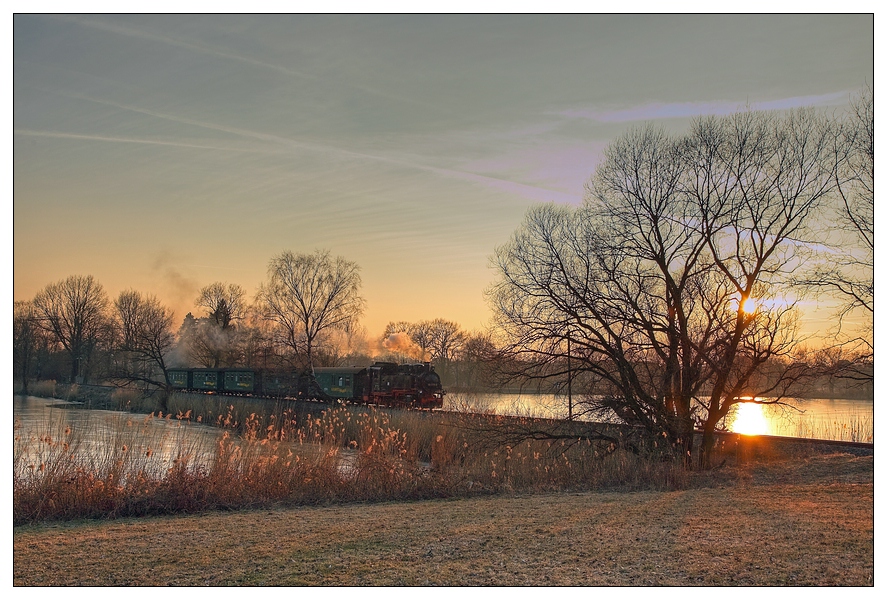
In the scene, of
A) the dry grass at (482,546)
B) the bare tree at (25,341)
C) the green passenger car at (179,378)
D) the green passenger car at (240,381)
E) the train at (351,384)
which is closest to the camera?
the dry grass at (482,546)

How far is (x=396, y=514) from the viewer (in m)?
9.06

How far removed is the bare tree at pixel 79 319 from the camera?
40.9 metres

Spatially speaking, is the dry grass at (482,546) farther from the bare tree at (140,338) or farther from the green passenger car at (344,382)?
the bare tree at (140,338)

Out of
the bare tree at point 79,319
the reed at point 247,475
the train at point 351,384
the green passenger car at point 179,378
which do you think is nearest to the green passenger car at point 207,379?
the train at point 351,384

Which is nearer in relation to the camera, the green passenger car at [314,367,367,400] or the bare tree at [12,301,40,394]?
the bare tree at [12,301,40,394]

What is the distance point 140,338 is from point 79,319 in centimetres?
461

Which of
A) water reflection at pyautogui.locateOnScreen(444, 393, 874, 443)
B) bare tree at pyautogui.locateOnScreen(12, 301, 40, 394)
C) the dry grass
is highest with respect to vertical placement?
bare tree at pyautogui.locateOnScreen(12, 301, 40, 394)

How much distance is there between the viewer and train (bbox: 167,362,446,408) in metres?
36.6

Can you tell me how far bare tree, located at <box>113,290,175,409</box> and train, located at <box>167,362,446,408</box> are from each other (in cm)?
518

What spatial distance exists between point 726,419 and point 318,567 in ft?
46.4

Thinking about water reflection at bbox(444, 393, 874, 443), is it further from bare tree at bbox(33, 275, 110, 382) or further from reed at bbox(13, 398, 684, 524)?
bare tree at bbox(33, 275, 110, 382)

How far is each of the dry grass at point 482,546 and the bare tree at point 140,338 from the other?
38729mm

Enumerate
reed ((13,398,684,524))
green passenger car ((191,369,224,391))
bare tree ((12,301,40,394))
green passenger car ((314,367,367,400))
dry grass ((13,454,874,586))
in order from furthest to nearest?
green passenger car ((191,369,224,391)) < green passenger car ((314,367,367,400)) < bare tree ((12,301,40,394)) < reed ((13,398,684,524)) < dry grass ((13,454,874,586))

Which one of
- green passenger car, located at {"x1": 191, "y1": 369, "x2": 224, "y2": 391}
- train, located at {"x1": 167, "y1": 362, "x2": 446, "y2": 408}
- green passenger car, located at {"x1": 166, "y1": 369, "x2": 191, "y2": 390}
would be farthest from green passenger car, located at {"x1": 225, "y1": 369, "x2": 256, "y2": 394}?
green passenger car, located at {"x1": 166, "y1": 369, "x2": 191, "y2": 390}
